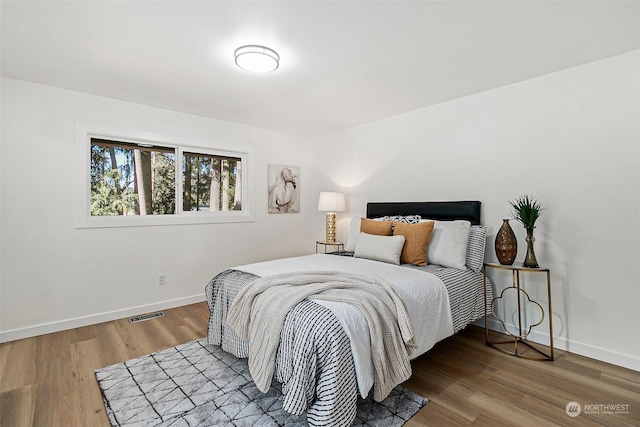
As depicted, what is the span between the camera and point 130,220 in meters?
3.40

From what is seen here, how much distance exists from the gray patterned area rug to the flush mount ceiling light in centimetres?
227

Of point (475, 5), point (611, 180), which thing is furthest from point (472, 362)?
point (475, 5)

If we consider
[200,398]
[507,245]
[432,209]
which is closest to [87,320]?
[200,398]

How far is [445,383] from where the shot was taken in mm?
2074

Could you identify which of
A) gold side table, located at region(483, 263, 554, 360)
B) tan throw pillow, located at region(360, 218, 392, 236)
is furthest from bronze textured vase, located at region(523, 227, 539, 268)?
tan throw pillow, located at region(360, 218, 392, 236)

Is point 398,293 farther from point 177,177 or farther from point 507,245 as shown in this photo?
point 177,177

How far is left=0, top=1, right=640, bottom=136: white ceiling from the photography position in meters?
1.81

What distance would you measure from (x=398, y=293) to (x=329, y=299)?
50cm

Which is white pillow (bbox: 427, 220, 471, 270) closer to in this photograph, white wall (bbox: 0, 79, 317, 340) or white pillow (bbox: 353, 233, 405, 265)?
white pillow (bbox: 353, 233, 405, 265)

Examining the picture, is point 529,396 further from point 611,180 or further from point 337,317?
point 611,180

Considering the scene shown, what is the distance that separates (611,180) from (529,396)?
1.74 m

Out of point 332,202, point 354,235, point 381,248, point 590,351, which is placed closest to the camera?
point 590,351

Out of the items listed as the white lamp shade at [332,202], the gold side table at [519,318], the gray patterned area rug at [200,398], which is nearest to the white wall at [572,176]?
the gold side table at [519,318]

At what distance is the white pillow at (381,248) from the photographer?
112 inches
